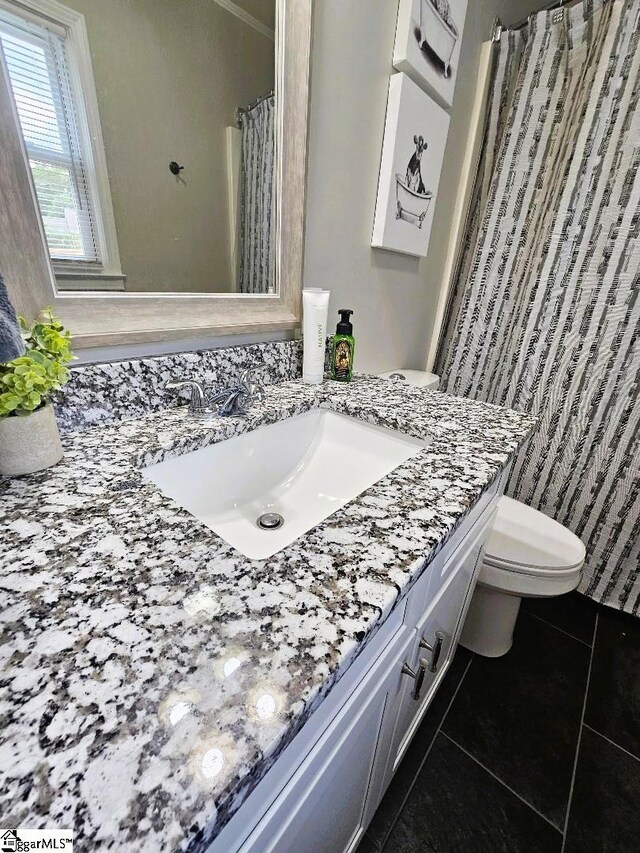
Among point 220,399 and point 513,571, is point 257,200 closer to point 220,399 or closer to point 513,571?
point 220,399

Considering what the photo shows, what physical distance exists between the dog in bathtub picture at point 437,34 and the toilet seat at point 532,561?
1.31 meters

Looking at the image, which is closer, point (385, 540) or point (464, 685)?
point (385, 540)

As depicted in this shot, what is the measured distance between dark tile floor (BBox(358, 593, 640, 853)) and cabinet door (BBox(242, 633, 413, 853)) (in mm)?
346

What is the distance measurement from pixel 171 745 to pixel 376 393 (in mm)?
772

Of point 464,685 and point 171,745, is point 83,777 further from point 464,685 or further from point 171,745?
point 464,685

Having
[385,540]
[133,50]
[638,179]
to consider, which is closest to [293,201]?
[133,50]

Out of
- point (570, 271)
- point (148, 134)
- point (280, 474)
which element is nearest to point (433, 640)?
point (280, 474)

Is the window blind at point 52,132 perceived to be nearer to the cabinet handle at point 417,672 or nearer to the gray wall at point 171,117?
the gray wall at point 171,117

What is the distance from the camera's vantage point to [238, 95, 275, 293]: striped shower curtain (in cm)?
73

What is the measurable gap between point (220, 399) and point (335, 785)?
606 millimetres

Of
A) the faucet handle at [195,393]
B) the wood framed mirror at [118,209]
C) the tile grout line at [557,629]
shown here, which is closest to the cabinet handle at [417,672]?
the faucet handle at [195,393]

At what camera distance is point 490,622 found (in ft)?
3.69

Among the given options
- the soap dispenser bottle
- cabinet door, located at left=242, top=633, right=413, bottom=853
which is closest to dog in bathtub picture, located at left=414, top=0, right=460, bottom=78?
the soap dispenser bottle

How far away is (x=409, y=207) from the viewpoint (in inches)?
43.5
